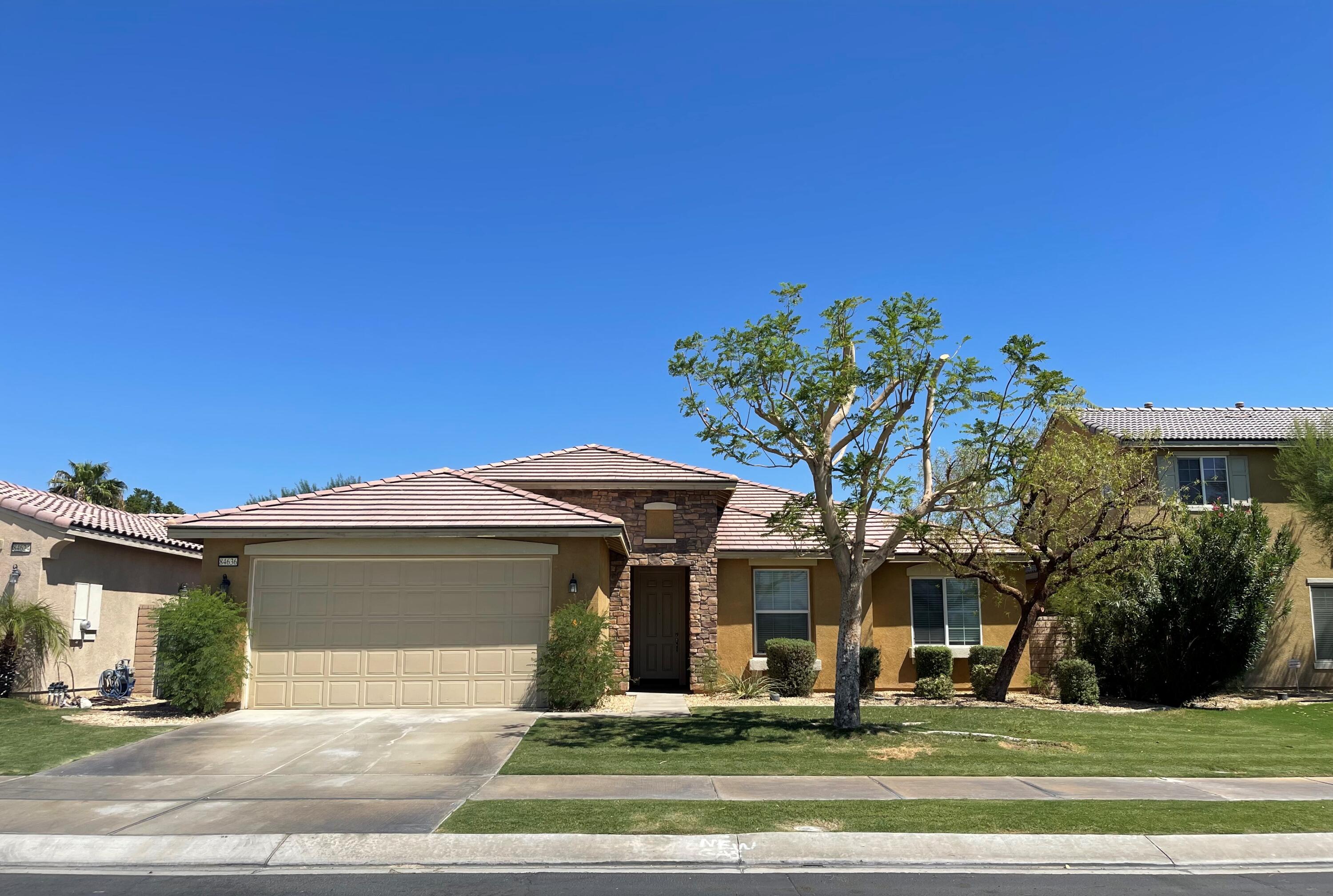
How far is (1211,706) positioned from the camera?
62.0 ft

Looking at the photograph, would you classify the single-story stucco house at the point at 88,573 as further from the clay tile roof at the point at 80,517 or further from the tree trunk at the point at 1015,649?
the tree trunk at the point at 1015,649

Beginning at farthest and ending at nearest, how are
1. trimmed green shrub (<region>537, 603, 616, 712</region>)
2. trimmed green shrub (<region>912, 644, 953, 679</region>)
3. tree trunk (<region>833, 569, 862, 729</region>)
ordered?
1. trimmed green shrub (<region>912, 644, 953, 679</region>)
2. trimmed green shrub (<region>537, 603, 616, 712</region>)
3. tree trunk (<region>833, 569, 862, 729</region>)

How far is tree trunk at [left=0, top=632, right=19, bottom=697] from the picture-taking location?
Answer: 16.1 m

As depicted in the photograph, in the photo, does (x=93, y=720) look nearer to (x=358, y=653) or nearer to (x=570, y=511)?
(x=358, y=653)

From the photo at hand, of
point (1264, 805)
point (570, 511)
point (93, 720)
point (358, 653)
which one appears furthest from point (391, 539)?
point (1264, 805)

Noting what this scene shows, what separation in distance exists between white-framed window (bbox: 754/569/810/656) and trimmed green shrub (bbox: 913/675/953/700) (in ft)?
8.04

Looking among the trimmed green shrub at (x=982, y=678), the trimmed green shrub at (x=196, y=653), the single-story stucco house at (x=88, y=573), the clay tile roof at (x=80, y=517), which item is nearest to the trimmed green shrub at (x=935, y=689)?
the trimmed green shrub at (x=982, y=678)

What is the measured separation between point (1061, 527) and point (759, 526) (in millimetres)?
6234

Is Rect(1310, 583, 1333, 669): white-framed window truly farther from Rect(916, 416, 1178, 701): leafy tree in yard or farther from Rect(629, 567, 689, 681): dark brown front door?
Rect(629, 567, 689, 681): dark brown front door

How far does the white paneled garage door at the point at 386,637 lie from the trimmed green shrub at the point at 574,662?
46 centimetres

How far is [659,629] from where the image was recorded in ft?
69.6

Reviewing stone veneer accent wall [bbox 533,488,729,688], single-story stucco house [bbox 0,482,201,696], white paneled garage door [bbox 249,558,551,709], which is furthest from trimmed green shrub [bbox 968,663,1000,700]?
single-story stucco house [bbox 0,482,201,696]

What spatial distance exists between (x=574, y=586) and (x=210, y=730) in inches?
223

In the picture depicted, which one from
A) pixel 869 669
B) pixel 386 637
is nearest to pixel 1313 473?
pixel 869 669
